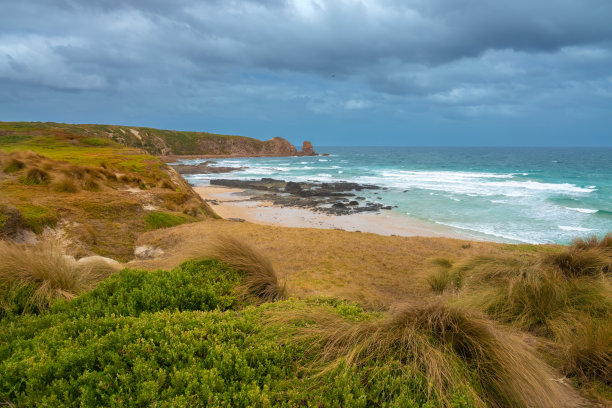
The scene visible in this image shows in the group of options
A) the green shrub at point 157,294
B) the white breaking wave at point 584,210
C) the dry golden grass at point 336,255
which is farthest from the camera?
the white breaking wave at point 584,210

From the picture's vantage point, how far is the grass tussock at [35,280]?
13.0ft

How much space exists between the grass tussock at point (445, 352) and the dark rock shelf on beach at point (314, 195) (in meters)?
23.1

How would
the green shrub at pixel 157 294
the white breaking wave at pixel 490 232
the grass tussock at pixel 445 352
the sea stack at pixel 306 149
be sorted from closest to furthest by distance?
the grass tussock at pixel 445 352 < the green shrub at pixel 157 294 < the white breaking wave at pixel 490 232 < the sea stack at pixel 306 149

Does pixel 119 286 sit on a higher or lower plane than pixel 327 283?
higher

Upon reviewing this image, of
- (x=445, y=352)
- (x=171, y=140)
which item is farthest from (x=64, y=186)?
(x=171, y=140)

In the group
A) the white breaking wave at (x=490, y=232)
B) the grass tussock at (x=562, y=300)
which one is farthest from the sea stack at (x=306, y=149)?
the grass tussock at (x=562, y=300)

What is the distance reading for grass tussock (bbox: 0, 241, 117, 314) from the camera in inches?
156

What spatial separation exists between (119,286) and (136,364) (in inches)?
78.9

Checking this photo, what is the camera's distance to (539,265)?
18.6 ft

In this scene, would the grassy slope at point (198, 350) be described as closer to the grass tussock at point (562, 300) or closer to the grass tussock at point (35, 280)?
the grass tussock at point (562, 300)

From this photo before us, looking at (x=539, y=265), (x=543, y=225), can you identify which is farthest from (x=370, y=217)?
(x=539, y=265)

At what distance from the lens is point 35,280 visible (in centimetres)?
436

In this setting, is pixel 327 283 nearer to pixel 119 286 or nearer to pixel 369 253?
pixel 369 253

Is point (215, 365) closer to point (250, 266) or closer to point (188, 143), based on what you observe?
point (250, 266)
